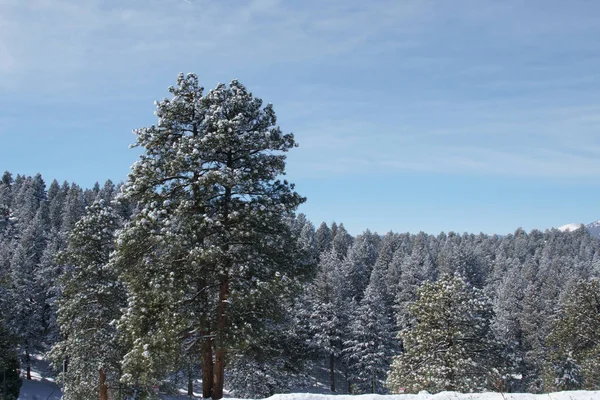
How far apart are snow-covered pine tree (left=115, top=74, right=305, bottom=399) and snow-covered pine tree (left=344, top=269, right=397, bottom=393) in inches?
1401

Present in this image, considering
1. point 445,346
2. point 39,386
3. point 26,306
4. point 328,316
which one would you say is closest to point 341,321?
point 328,316

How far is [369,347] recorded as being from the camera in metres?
48.0

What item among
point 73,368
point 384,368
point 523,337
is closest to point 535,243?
point 523,337

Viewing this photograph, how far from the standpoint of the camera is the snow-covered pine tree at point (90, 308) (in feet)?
69.1

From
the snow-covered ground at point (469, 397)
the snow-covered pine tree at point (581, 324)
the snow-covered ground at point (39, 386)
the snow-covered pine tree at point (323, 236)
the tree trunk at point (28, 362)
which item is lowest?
the snow-covered ground at point (39, 386)

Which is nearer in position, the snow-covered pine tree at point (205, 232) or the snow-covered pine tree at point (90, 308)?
the snow-covered pine tree at point (205, 232)

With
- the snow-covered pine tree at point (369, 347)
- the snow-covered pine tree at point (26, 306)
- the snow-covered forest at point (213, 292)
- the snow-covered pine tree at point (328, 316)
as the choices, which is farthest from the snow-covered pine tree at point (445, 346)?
the snow-covered pine tree at point (26, 306)

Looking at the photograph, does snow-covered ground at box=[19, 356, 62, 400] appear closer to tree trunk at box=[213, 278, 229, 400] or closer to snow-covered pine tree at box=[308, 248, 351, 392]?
snow-covered pine tree at box=[308, 248, 351, 392]

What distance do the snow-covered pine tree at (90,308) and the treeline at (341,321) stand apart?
0.06 metres

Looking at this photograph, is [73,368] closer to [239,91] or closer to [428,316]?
[239,91]

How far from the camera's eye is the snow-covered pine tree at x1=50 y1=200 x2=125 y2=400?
21.1 metres

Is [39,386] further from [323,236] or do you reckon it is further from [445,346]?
[323,236]

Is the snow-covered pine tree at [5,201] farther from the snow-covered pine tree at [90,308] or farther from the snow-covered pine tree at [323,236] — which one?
the snow-covered pine tree at [90,308]

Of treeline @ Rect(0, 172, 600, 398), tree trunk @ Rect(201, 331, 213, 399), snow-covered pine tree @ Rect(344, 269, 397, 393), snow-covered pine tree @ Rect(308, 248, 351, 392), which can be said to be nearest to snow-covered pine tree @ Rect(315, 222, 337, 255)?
treeline @ Rect(0, 172, 600, 398)
